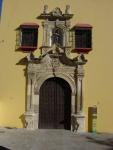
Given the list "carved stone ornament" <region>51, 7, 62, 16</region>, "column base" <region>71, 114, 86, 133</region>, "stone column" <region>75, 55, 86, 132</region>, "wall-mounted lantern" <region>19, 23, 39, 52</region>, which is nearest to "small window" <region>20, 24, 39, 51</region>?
"wall-mounted lantern" <region>19, 23, 39, 52</region>

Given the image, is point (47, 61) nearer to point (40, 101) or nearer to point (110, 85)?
point (40, 101)

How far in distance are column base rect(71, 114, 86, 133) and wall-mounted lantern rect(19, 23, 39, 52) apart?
3319 millimetres

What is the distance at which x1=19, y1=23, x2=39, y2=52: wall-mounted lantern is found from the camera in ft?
53.7

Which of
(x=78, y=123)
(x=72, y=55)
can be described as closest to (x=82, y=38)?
(x=72, y=55)

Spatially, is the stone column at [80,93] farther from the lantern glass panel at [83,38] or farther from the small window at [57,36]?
the small window at [57,36]

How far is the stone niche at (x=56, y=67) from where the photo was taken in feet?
52.5

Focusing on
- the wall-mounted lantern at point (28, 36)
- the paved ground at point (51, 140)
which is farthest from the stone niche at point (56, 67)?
the paved ground at point (51, 140)

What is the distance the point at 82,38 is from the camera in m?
16.5

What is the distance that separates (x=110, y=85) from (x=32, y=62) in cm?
335

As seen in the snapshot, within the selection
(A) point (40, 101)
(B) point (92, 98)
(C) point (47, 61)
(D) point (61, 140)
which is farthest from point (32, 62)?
(D) point (61, 140)

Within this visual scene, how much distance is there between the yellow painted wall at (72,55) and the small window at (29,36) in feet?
0.84

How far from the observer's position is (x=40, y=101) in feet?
53.6

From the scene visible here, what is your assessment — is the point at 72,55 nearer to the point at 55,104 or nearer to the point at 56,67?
the point at 56,67

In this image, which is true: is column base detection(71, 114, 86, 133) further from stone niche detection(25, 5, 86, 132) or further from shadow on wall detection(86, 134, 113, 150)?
shadow on wall detection(86, 134, 113, 150)
